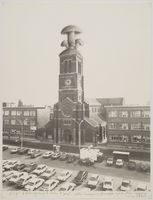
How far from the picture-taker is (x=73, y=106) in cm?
383

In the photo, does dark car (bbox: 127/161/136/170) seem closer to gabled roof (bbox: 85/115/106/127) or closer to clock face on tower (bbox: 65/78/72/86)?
gabled roof (bbox: 85/115/106/127)

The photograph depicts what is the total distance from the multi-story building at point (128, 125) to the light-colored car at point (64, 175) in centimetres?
77

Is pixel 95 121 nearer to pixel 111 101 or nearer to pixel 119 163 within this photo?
pixel 111 101

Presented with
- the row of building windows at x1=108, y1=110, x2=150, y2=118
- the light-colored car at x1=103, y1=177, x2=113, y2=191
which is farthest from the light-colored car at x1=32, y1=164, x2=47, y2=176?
the row of building windows at x1=108, y1=110, x2=150, y2=118

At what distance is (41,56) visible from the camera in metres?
3.85

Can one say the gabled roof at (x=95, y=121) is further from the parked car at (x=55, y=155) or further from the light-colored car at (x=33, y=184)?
the light-colored car at (x=33, y=184)

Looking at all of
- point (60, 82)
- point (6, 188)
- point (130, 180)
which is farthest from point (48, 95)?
point (130, 180)

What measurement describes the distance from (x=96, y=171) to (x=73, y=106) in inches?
40.7

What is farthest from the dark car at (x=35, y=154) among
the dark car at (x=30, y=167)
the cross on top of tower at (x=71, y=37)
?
the cross on top of tower at (x=71, y=37)

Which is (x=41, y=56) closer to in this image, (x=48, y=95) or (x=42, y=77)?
(x=42, y=77)

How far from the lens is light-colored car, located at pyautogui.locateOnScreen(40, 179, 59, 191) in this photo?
3.55 m

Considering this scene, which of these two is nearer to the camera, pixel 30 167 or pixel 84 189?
pixel 84 189

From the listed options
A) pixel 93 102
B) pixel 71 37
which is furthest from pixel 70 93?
pixel 71 37

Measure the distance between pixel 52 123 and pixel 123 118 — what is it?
1113 mm
